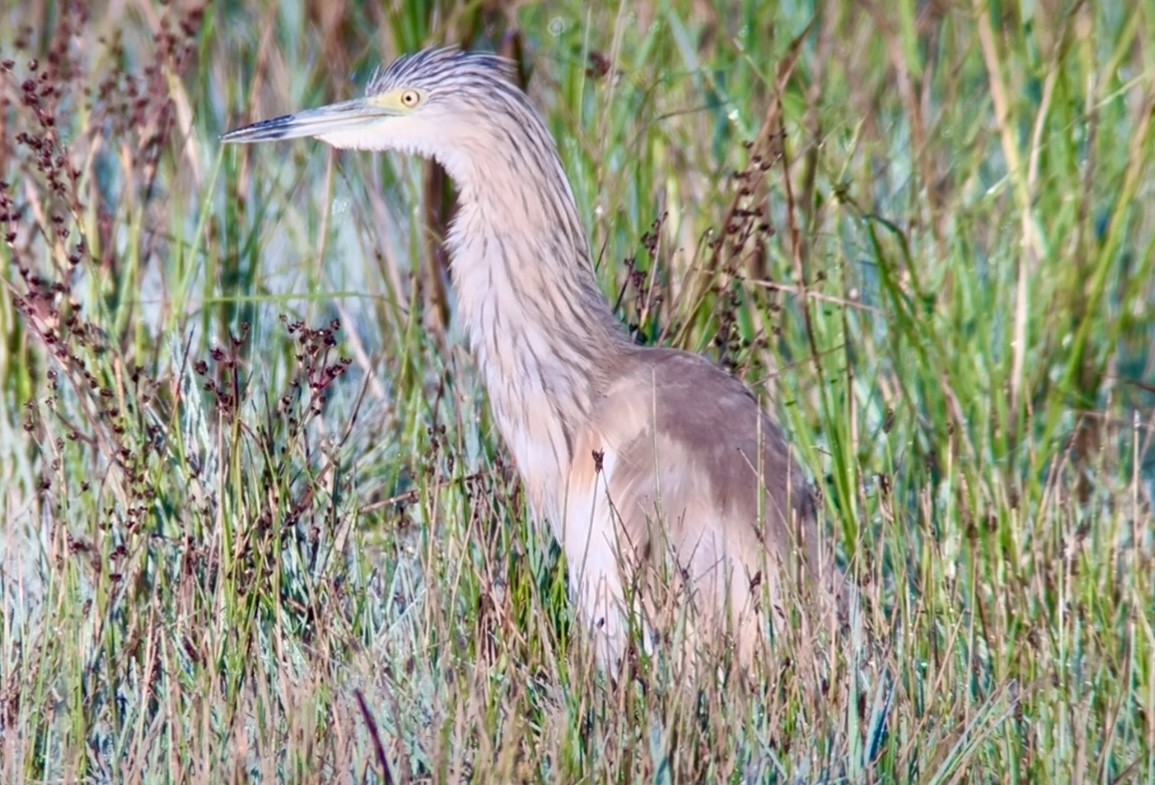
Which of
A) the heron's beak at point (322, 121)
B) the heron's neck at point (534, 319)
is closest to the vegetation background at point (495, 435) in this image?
the heron's neck at point (534, 319)

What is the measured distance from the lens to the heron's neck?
3197 mm

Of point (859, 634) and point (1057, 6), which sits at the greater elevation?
point (1057, 6)

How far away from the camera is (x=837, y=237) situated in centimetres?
377

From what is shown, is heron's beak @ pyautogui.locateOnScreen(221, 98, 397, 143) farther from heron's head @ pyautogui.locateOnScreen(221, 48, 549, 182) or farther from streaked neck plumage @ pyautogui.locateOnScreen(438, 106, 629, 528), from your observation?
streaked neck plumage @ pyautogui.locateOnScreen(438, 106, 629, 528)

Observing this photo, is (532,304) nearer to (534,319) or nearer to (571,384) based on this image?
(534,319)

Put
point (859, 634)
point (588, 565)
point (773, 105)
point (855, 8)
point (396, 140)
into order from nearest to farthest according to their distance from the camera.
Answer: point (859, 634)
point (588, 565)
point (396, 140)
point (773, 105)
point (855, 8)

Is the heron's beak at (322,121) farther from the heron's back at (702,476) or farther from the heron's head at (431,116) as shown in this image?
the heron's back at (702,476)

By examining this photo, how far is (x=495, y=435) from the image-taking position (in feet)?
11.6

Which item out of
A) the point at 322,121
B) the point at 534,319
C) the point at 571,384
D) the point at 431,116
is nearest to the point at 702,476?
the point at 571,384

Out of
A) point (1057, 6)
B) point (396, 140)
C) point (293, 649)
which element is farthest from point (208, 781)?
point (1057, 6)

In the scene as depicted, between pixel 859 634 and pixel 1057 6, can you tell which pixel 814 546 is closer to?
pixel 859 634

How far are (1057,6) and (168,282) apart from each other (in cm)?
223

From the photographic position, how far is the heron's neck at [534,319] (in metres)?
3.20

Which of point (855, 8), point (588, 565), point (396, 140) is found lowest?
point (588, 565)
